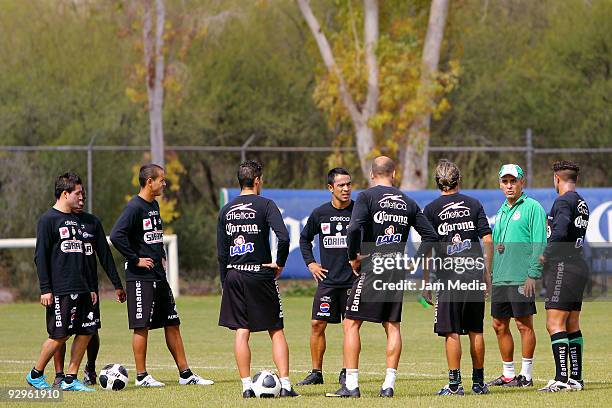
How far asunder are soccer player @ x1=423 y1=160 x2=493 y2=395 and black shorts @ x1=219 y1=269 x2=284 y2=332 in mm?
1465

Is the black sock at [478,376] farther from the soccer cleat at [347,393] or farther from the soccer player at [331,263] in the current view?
the soccer player at [331,263]

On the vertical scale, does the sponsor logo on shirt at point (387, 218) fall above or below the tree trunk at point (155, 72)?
below

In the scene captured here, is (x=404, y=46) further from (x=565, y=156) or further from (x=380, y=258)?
(x=380, y=258)

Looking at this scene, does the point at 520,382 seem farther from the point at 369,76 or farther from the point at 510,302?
the point at 369,76

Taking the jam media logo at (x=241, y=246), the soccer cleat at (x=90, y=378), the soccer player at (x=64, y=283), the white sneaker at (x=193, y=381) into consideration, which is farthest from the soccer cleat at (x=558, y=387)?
the soccer cleat at (x=90, y=378)

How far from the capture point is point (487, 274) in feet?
38.9

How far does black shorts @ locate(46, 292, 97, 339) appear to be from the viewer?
39.7 ft

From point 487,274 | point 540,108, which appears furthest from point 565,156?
point 487,274

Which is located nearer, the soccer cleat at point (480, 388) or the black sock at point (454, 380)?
the black sock at point (454, 380)

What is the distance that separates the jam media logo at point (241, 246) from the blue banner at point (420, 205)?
1389 cm

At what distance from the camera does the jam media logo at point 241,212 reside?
11469 millimetres

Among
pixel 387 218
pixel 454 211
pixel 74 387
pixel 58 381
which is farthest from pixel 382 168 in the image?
pixel 58 381

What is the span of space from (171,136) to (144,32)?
5.12 meters

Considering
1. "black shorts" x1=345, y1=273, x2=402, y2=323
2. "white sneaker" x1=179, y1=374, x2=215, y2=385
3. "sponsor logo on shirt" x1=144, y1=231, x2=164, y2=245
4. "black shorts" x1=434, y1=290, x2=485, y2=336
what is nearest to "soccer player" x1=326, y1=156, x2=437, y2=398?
"black shorts" x1=345, y1=273, x2=402, y2=323
